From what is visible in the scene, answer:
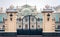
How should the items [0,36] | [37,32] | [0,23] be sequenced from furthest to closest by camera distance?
1. [0,23]
2. [37,32]
3. [0,36]

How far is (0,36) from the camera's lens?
15797 mm

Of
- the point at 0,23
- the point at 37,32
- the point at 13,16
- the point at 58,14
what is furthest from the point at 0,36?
the point at 58,14

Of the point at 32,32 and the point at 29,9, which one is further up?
the point at 29,9

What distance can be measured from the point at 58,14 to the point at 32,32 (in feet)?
117

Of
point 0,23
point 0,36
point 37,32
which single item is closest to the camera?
point 0,36

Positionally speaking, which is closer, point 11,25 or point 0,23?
point 11,25

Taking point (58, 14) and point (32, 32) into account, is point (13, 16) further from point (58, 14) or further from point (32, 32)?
point (58, 14)

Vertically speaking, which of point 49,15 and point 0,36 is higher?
point 49,15

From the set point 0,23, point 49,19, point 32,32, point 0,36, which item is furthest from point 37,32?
point 0,23

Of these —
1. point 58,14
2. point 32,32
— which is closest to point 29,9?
point 58,14

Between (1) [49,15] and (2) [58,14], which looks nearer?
(1) [49,15]

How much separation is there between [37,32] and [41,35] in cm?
89

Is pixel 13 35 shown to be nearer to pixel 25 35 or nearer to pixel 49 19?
pixel 25 35

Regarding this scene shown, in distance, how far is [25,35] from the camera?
16.3m
